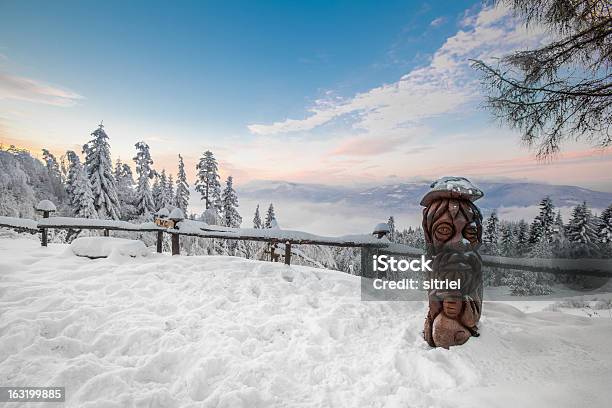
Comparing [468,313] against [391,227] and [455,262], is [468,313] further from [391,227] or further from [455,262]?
[391,227]

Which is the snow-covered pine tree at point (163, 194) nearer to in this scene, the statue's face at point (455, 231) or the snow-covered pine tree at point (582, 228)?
the statue's face at point (455, 231)

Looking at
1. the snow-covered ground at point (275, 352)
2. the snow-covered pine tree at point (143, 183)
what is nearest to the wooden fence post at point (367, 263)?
the snow-covered ground at point (275, 352)

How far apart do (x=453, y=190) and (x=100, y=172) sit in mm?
25075

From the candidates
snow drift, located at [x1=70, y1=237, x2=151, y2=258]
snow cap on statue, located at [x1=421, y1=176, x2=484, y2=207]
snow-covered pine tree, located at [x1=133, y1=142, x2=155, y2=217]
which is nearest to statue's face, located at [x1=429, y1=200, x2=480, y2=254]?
snow cap on statue, located at [x1=421, y1=176, x2=484, y2=207]

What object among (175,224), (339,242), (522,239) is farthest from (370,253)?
(522,239)

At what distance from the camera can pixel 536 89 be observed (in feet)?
14.9

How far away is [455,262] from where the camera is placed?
11.0ft

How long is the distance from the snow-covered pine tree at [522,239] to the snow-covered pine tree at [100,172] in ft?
105

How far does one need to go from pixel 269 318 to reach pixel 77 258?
6404 mm

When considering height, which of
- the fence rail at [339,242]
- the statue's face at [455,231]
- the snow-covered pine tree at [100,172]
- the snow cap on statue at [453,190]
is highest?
the snow-covered pine tree at [100,172]

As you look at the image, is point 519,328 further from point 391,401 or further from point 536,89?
point 536,89

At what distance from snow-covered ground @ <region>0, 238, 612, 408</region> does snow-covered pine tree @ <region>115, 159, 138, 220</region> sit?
76.8 feet

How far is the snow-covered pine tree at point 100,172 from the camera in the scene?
829 inches

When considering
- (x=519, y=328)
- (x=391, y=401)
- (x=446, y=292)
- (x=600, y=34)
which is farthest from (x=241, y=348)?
(x=600, y=34)
